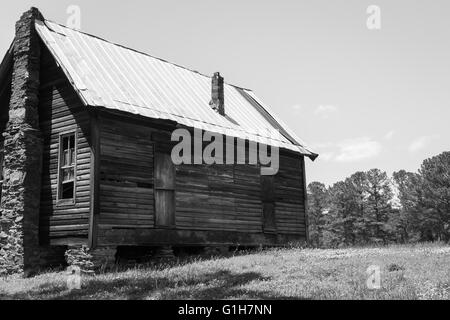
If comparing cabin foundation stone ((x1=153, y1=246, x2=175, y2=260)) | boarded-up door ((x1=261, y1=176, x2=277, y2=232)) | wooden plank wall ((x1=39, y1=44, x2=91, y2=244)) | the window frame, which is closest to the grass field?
cabin foundation stone ((x1=153, y1=246, x2=175, y2=260))

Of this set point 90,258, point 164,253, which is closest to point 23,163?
point 90,258

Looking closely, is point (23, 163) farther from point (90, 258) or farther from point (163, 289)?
point (163, 289)

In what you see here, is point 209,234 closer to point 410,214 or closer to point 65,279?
point 65,279

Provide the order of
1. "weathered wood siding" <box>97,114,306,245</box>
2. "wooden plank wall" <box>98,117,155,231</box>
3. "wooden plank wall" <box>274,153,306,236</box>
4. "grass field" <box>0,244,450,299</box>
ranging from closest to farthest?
"grass field" <box>0,244,450,299</box> < "wooden plank wall" <box>98,117,155,231</box> < "weathered wood siding" <box>97,114,306,245</box> < "wooden plank wall" <box>274,153,306,236</box>

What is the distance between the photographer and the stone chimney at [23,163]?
17078mm

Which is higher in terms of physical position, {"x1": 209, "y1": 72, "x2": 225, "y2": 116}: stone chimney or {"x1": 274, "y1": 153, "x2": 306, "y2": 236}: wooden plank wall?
{"x1": 209, "y1": 72, "x2": 225, "y2": 116}: stone chimney

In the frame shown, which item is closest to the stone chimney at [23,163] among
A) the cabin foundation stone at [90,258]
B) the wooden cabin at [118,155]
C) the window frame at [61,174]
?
the wooden cabin at [118,155]

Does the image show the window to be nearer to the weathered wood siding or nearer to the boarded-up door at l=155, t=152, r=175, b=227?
the weathered wood siding

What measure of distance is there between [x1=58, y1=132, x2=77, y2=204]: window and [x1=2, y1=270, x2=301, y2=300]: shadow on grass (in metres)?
4.36

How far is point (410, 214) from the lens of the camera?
198 feet

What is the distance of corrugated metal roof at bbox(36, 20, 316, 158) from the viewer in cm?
1773

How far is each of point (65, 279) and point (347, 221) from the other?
5985 centimetres
